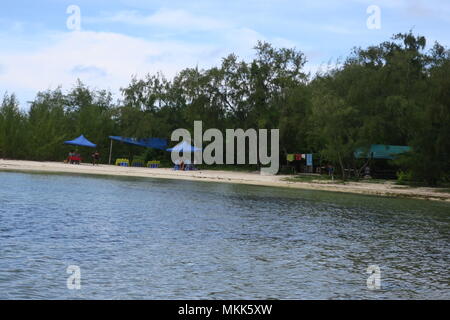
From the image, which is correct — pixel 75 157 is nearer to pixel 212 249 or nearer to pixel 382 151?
pixel 382 151

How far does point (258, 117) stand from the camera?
43719 millimetres

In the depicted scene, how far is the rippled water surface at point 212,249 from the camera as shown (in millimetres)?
8898

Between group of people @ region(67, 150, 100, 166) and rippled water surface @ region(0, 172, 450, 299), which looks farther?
group of people @ region(67, 150, 100, 166)

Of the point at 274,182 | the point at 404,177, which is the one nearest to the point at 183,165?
the point at 274,182

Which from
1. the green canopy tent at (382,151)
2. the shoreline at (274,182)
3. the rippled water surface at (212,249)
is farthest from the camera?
the green canopy tent at (382,151)

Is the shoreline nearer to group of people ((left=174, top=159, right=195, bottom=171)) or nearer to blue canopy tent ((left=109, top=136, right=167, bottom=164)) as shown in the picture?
group of people ((left=174, top=159, right=195, bottom=171))

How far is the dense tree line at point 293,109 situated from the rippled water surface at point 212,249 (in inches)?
488

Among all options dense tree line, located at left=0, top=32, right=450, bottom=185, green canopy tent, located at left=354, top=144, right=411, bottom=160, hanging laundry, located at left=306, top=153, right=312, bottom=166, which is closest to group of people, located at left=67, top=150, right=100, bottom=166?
dense tree line, located at left=0, top=32, right=450, bottom=185

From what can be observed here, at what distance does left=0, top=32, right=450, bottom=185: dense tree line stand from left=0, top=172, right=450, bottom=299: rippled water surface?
1239 centimetres

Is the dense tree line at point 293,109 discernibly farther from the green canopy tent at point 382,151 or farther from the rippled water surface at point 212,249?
the rippled water surface at point 212,249

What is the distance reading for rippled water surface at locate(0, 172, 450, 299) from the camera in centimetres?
890

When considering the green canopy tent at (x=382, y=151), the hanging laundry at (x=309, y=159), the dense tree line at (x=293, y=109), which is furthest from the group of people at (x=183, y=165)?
the green canopy tent at (x=382, y=151)

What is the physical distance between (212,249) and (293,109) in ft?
101
